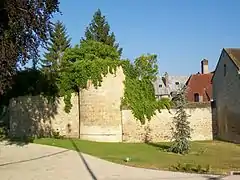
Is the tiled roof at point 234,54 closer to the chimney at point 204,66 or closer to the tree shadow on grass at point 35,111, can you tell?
the tree shadow on grass at point 35,111

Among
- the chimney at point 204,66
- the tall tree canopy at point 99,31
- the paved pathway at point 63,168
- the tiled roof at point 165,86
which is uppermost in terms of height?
the tall tree canopy at point 99,31

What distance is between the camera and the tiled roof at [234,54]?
35.9m

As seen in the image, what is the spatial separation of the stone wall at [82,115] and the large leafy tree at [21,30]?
14.1m

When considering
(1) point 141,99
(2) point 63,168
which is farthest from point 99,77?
(2) point 63,168

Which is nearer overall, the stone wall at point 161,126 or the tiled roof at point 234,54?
the stone wall at point 161,126

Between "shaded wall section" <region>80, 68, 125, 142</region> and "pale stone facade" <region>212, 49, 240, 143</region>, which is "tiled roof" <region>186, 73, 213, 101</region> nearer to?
"pale stone facade" <region>212, 49, 240, 143</region>

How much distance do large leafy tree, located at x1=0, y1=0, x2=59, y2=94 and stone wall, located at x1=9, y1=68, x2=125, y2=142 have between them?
14.1 meters

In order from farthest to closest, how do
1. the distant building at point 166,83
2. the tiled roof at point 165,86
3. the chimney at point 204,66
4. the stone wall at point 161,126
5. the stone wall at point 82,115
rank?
the distant building at point 166,83 < the tiled roof at point 165,86 < the chimney at point 204,66 < the stone wall at point 161,126 < the stone wall at point 82,115

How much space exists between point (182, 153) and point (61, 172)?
10.7 m

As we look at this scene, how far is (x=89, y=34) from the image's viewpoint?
66688mm

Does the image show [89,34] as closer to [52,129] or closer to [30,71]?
[30,71]

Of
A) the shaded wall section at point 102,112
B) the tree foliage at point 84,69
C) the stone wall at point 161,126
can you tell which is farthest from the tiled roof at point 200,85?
the shaded wall section at point 102,112

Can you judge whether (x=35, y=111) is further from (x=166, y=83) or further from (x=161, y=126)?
(x=166, y=83)

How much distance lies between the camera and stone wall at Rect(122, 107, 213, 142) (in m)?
35.4
